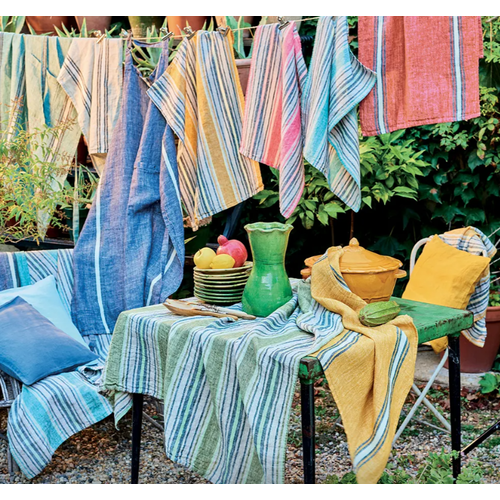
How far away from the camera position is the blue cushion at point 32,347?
255 cm

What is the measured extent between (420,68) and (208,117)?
1047mm

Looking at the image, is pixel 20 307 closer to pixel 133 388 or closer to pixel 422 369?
pixel 133 388

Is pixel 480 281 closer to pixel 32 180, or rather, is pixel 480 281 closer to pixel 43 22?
pixel 32 180

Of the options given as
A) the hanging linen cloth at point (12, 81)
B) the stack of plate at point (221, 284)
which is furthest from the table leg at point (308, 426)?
the hanging linen cloth at point (12, 81)

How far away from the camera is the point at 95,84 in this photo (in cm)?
324

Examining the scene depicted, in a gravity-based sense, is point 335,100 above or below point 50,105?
below

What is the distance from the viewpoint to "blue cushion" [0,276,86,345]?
2869 millimetres

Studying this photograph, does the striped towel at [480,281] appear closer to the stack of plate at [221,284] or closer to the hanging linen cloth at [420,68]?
the hanging linen cloth at [420,68]

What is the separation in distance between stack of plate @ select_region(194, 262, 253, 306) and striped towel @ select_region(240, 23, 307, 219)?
0.58m

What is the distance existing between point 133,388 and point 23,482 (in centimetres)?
85

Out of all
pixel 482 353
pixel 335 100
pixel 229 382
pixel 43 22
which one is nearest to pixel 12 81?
pixel 43 22

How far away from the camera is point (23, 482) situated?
260cm

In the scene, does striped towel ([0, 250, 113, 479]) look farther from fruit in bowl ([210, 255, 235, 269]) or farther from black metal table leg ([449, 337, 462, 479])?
black metal table leg ([449, 337, 462, 479])
